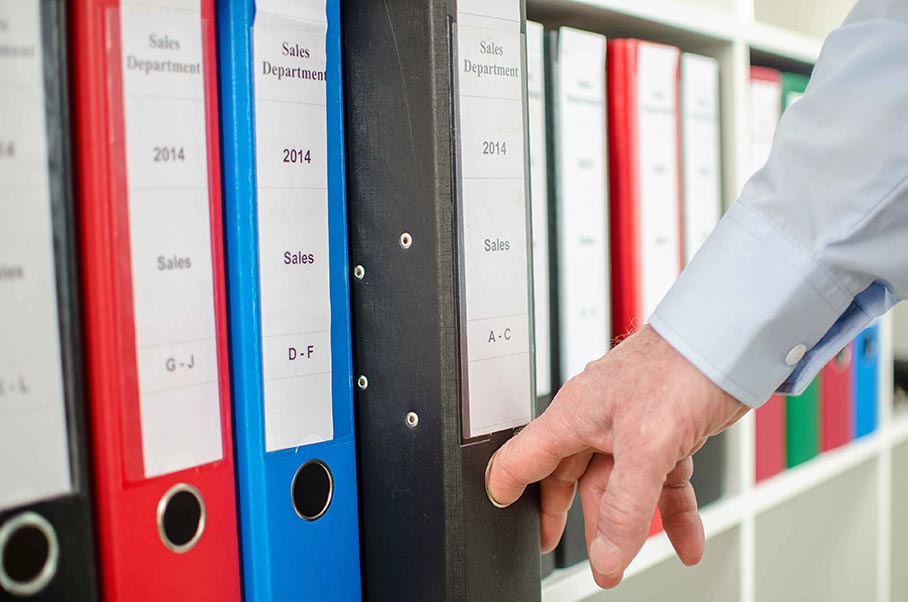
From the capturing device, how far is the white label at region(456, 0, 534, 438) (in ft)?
1.53

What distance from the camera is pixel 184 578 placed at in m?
0.43

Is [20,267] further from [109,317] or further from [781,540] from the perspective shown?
[781,540]

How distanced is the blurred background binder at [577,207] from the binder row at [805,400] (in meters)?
0.29

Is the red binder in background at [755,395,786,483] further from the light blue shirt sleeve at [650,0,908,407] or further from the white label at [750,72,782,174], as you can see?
the light blue shirt sleeve at [650,0,908,407]

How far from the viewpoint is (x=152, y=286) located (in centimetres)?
40

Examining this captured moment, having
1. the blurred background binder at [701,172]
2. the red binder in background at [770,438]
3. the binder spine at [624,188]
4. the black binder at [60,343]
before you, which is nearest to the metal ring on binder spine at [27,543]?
the black binder at [60,343]

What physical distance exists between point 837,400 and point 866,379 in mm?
86

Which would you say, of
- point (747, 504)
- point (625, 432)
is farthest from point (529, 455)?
point (747, 504)

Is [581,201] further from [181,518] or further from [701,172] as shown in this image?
[181,518]

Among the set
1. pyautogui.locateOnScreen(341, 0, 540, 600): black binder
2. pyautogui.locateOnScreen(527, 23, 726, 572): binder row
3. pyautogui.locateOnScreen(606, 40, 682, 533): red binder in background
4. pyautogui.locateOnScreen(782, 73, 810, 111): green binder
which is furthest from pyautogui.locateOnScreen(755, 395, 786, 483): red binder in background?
pyautogui.locateOnScreen(341, 0, 540, 600): black binder

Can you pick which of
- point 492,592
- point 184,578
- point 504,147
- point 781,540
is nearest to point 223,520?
point 184,578

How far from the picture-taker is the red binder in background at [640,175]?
27.9 inches

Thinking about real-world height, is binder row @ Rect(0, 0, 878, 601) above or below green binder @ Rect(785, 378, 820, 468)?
above

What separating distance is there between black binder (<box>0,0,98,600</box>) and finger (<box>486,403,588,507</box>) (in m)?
0.22
